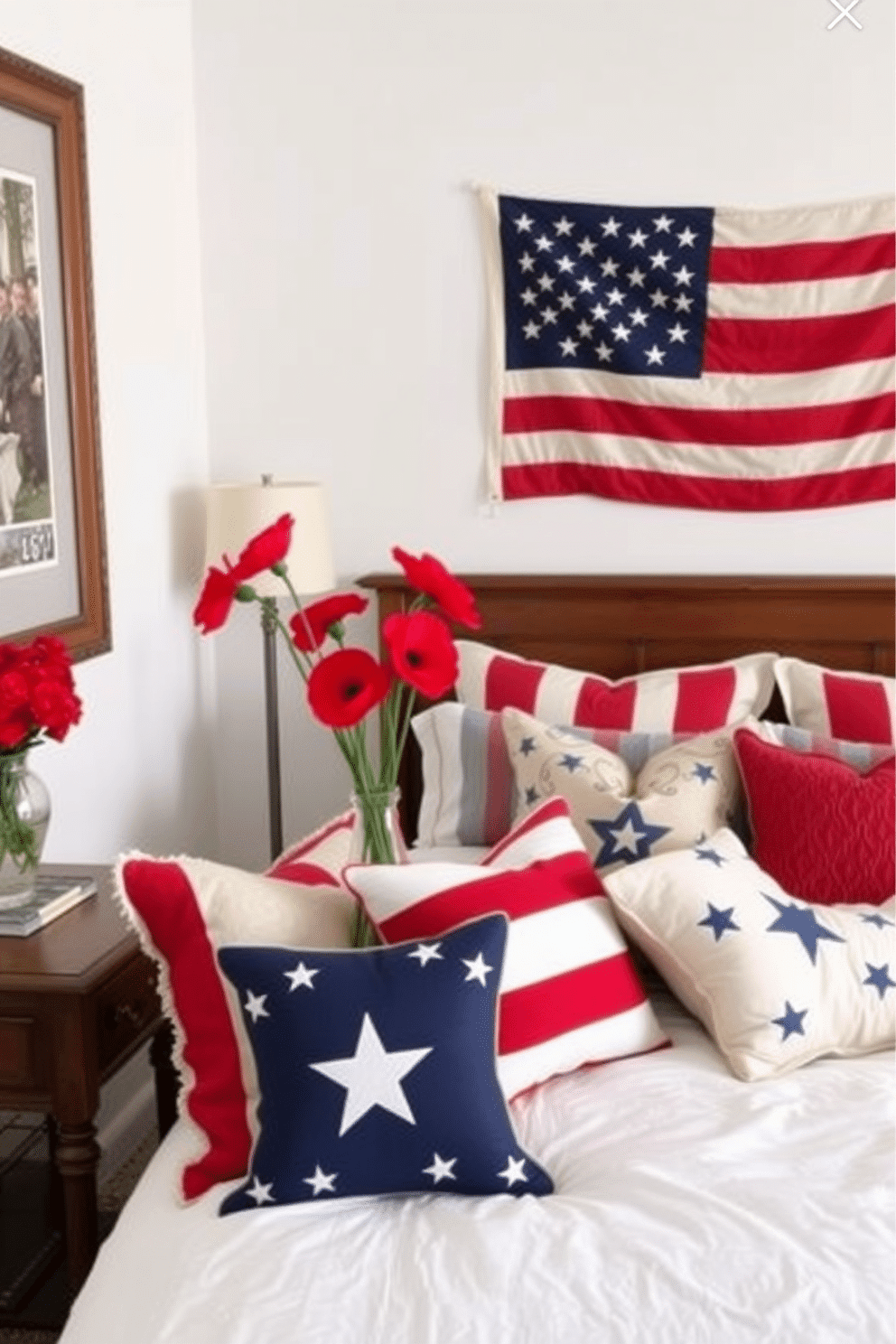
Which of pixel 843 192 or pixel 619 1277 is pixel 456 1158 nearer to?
pixel 619 1277

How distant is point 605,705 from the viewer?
2986 mm

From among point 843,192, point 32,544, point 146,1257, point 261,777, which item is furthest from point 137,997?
point 843,192

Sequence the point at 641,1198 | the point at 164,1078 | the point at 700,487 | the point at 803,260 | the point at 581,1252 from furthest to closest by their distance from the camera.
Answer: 1. the point at 700,487
2. the point at 803,260
3. the point at 164,1078
4. the point at 641,1198
5. the point at 581,1252

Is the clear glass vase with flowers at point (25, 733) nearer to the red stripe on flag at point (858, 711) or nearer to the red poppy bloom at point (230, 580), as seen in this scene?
the red poppy bloom at point (230, 580)

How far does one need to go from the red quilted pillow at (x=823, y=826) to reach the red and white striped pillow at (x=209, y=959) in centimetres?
87

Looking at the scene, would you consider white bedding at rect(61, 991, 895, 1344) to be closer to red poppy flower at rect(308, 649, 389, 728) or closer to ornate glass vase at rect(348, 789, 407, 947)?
ornate glass vase at rect(348, 789, 407, 947)

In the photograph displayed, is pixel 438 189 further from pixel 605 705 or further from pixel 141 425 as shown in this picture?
pixel 605 705

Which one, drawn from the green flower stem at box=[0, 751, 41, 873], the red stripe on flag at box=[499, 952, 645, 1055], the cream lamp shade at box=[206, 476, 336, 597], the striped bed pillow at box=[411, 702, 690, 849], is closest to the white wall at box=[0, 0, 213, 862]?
the cream lamp shade at box=[206, 476, 336, 597]

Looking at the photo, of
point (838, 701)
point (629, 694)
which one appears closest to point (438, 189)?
point (629, 694)

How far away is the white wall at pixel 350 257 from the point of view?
3061mm

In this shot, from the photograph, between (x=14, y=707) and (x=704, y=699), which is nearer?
(x=14, y=707)

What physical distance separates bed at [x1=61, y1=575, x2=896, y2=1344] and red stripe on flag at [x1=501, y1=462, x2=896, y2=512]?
71 cm

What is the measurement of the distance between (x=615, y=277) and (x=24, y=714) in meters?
1.65

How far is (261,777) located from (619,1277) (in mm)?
2028
